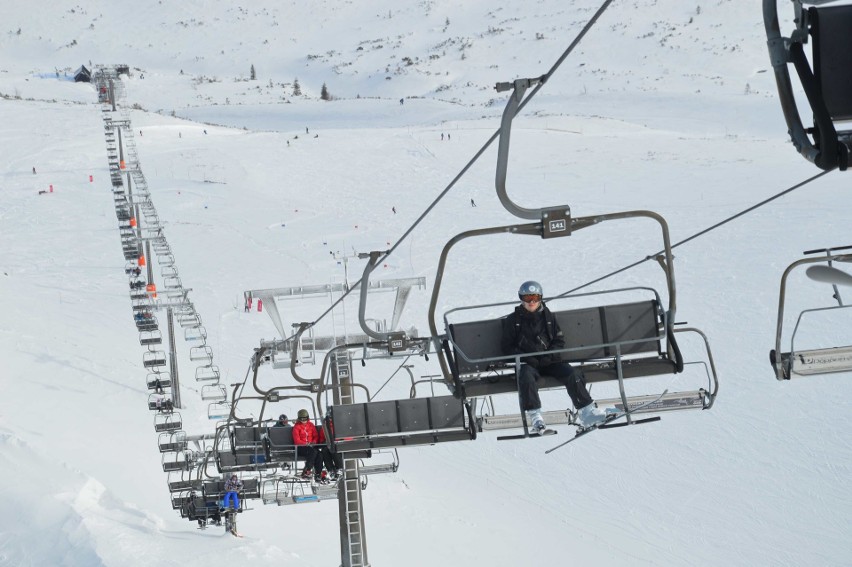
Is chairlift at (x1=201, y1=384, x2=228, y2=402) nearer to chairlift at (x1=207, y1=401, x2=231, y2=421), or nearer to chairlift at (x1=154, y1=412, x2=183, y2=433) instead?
chairlift at (x1=207, y1=401, x2=231, y2=421)

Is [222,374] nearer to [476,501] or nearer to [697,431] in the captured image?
[476,501]

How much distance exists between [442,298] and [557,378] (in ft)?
60.3

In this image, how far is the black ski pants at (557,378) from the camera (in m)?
7.25

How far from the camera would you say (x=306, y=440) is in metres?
11.8

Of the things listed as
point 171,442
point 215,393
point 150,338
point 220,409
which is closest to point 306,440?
point 171,442

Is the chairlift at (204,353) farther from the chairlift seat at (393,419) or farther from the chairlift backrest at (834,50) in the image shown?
the chairlift backrest at (834,50)

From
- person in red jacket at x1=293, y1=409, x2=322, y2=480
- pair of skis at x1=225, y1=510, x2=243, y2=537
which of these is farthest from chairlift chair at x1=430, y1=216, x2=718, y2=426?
pair of skis at x1=225, y1=510, x2=243, y2=537

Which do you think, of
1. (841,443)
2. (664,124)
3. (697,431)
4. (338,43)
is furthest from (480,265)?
(338,43)

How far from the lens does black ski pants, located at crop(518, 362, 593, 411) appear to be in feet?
23.8

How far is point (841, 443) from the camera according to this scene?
58.0ft

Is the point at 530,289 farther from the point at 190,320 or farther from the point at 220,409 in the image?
the point at 190,320

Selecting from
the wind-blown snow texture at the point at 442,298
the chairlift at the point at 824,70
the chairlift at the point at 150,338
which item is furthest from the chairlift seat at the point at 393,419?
the chairlift at the point at 150,338

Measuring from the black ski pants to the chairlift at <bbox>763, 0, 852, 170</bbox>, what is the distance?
11.7ft

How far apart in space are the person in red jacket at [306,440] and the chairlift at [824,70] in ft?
27.2
